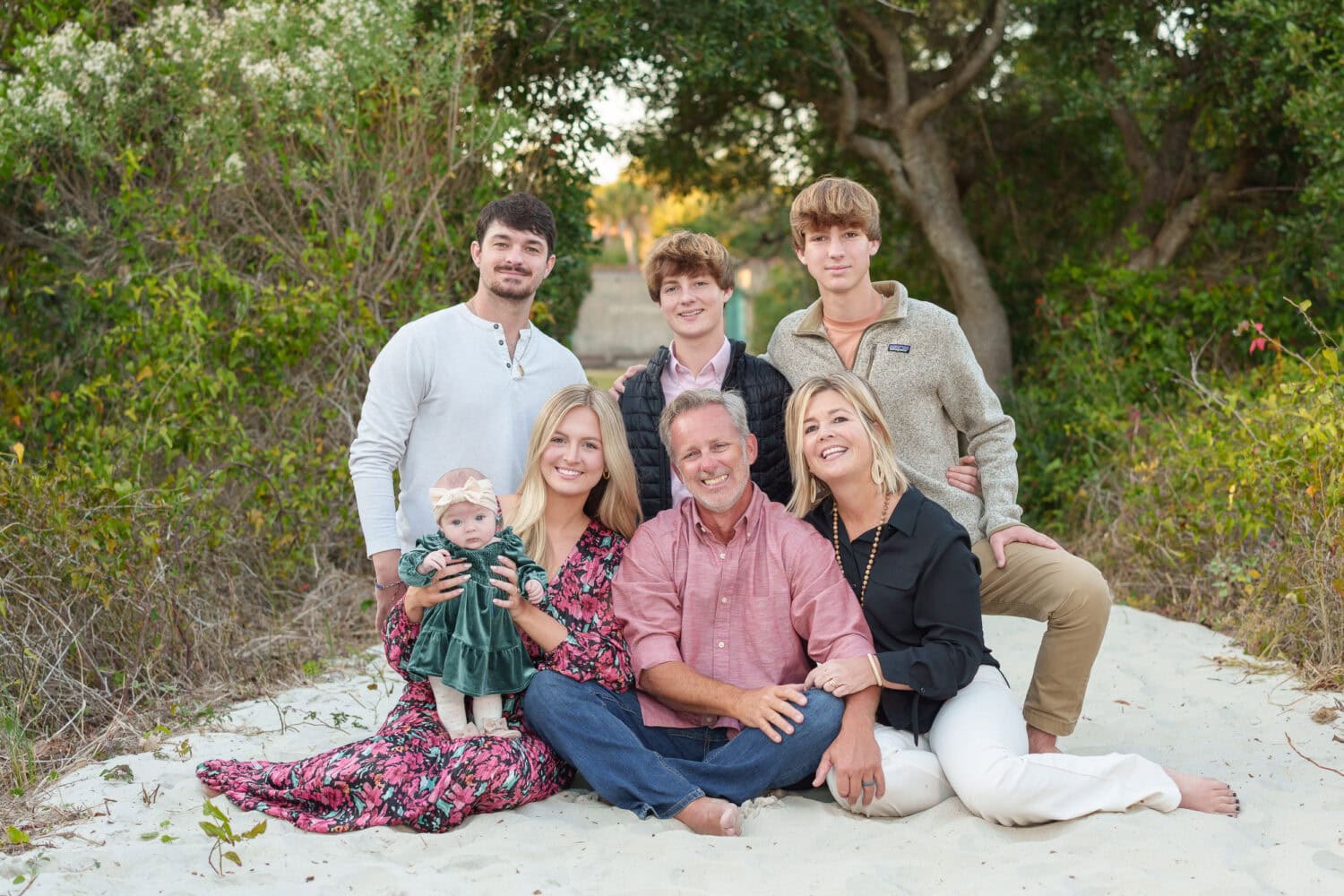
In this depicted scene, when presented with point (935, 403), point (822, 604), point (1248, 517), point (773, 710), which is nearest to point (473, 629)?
point (773, 710)

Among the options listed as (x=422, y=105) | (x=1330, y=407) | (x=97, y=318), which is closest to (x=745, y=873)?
(x=1330, y=407)

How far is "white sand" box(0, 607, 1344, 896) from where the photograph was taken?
3010mm

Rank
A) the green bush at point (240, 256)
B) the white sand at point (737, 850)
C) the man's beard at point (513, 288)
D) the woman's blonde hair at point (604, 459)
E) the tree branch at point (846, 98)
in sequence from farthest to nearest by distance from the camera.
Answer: the tree branch at point (846, 98) → the green bush at point (240, 256) → the man's beard at point (513, 288) → the woman's blonde hair at point (604, 459) → the white sand at point (737, 850)

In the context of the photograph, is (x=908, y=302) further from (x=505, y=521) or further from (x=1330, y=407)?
(x=1330, y=407)

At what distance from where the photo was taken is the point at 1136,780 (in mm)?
3305

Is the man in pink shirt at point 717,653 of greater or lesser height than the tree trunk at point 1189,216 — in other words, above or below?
below

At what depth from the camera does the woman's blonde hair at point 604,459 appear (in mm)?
3768

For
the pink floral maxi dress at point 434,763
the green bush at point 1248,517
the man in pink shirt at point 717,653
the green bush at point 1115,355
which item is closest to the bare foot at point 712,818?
the man in pink shirt at point 717,653

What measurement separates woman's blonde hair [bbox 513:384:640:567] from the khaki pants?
113cm

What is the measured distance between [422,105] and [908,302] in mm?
4174

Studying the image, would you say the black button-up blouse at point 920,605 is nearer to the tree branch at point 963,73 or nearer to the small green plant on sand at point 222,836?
the small green plant on sand at point 222,836

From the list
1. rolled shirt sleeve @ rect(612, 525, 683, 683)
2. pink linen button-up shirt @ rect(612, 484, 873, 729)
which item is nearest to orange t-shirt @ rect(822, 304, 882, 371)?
pink linen button-up shirt @ rect(612, 484, 873, 729)

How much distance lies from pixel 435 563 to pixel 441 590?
0.36ft

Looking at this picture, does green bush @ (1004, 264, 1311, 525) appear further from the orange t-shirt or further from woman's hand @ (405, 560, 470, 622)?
woman's hand @ (405, 560, 470, 622)
